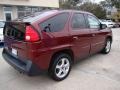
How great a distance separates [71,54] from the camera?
4.04m


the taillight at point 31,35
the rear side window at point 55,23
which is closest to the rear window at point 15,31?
the taillight at point 31,35

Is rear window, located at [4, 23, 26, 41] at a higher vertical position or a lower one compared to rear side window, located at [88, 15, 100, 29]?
lower

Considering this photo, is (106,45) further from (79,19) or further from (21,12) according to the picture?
(21,12)

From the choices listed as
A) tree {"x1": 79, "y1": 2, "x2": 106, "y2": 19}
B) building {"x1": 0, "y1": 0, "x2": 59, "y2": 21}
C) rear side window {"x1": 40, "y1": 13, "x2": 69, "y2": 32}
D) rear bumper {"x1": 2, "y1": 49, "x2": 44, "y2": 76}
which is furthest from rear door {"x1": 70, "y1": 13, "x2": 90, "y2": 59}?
tree {"x1": 79, "y1": 2, "x2": 106, "y2": 19}

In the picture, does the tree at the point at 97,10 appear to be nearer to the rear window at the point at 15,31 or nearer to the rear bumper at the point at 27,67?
the rear window at the point at 15,31

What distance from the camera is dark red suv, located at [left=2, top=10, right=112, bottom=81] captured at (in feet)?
10.3

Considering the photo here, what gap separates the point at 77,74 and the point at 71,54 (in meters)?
0.64

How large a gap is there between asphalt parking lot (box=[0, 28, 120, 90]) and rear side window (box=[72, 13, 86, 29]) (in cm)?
132

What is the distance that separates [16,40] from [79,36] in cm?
165

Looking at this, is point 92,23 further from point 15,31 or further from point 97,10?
point 97,10

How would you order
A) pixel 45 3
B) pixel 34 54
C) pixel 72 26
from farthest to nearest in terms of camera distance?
pixel 45 3, pixel 72 26, pixel 34 54

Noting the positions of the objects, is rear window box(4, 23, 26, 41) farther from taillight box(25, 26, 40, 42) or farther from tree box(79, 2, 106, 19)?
tree box(79, 2, 106, 19)

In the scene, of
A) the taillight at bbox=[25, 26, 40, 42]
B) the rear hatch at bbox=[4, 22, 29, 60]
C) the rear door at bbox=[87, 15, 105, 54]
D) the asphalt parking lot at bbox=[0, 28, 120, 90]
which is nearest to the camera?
the taillight at bbox=[25, 26, 40, 42]

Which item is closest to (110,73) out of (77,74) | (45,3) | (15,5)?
(77,74)
